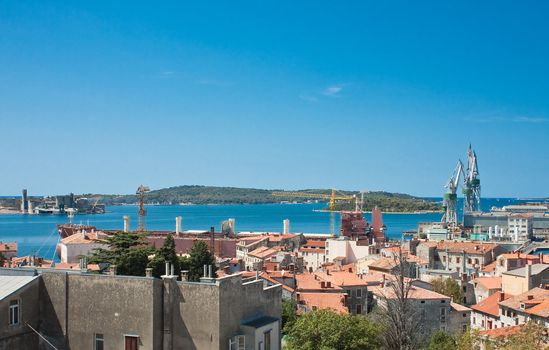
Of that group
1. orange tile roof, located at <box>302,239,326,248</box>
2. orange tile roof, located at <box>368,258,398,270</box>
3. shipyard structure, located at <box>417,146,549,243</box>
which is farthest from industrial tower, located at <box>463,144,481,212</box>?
orange tile roof, located at <box>368,258,398,270</box>

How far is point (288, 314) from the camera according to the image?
25.6 metres

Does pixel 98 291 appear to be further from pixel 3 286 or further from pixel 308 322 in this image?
pixel 308 322

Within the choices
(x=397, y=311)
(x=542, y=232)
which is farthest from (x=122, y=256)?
(x=542, y=232)

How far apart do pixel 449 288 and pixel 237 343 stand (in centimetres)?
2837

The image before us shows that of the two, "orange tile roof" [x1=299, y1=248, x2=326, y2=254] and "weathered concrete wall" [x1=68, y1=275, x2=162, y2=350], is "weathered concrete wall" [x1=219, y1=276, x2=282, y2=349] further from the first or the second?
"orange tile roof" [x1=299, y1=248, x2=326, y2=254]

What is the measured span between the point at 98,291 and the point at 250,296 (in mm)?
3009

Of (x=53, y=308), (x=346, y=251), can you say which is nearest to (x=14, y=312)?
(x=53, y=308)

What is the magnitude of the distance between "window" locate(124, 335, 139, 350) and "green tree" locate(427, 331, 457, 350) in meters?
14.1

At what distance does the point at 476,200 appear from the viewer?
168125mm

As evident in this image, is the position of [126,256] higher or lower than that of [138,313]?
lower

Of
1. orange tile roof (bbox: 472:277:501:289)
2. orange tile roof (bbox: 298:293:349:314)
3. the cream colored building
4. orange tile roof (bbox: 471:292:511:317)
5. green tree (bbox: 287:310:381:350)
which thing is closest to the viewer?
green tree (bbox: 287:310:381:350)

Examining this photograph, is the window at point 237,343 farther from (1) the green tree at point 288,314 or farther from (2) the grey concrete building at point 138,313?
(1) the green tree at point 288,314

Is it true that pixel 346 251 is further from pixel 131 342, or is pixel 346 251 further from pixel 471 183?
pixel 471 183

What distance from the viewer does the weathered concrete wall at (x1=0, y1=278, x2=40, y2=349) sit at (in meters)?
12.1
